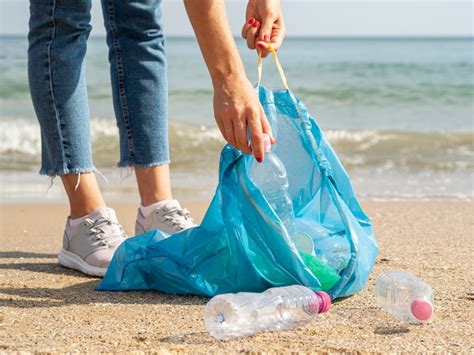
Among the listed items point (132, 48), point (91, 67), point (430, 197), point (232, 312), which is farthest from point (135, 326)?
point (91, 67)

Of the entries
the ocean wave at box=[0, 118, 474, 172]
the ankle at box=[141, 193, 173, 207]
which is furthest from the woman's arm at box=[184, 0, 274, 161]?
the ocean wave at box=[0, 118, 474, 172]

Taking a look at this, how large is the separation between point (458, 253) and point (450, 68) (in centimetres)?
1459

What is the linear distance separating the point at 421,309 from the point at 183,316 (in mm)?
562

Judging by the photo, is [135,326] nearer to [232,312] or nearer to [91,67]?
[232,312]

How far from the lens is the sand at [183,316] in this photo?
176cm

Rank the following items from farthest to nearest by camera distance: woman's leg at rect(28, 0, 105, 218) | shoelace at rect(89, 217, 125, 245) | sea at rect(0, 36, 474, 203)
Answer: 1. sea at rect(0, 36, 474, 203)
2. shoelace at rect(89, 217, 125, 245)
3. woman's leg at rect(28, 0, 105, 218)

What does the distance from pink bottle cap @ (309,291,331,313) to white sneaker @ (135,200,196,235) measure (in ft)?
2.48

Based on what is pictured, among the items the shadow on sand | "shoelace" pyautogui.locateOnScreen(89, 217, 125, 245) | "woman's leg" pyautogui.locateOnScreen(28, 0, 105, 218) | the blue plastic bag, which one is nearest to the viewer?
the blue plastic bag

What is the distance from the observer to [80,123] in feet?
8.30

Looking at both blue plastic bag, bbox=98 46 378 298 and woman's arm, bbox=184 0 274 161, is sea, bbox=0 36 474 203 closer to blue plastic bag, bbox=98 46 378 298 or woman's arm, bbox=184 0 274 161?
blue plastic bag, bbox=98 46 378 298

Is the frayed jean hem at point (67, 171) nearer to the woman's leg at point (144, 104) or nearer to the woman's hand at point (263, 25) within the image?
the woman's leg at point (144, 104)

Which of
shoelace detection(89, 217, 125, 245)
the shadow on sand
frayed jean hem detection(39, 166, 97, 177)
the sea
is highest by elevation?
frayed jean hem detection(39, 166, 97, 177)

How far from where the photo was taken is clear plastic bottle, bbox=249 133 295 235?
223 cm

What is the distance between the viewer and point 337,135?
673 cm
